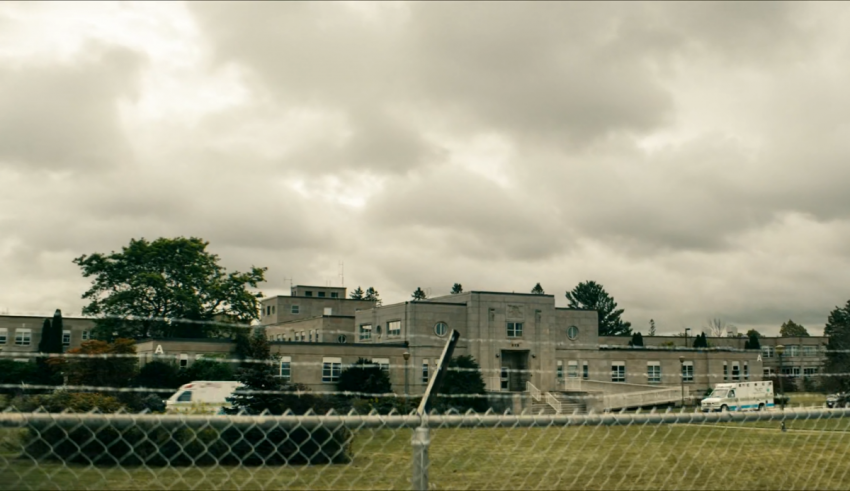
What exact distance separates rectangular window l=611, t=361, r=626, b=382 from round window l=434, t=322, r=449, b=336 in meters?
15.8

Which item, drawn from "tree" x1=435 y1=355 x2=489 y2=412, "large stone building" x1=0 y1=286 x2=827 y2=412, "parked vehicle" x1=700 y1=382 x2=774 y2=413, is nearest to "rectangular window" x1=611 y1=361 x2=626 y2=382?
"large stone building" x1=0 y1=286 x2=827 y2=412

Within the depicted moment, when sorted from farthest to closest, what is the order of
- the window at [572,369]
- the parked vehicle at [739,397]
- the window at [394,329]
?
the window at [572,369] < the window at [394,329] < the parked vehicle at [739,397]

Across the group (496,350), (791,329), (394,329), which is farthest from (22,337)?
(791,329)

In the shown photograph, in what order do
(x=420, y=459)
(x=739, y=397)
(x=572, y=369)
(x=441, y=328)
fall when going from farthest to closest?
(x=572, y=369)
(x=441, y=328)
(x=739, y=397)
(x=420, y=459)

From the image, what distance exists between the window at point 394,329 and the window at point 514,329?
28.6 feet

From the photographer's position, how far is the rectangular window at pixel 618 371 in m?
65.9

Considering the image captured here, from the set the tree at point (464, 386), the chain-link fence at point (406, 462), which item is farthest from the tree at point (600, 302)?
the chain-link fence at point (406, 462)

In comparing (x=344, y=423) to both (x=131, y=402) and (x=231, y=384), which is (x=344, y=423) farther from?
(x=231, y=384)

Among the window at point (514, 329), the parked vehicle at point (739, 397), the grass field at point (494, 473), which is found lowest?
the parked vehicle at point (739, 397)

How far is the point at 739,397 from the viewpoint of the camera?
55250mm

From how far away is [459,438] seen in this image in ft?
57.7

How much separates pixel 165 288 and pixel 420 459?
69.4 m

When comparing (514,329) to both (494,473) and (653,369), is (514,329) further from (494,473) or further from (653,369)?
(494,473)

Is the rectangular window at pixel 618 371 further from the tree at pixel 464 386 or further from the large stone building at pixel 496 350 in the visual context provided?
the tree at pixel 464 386
